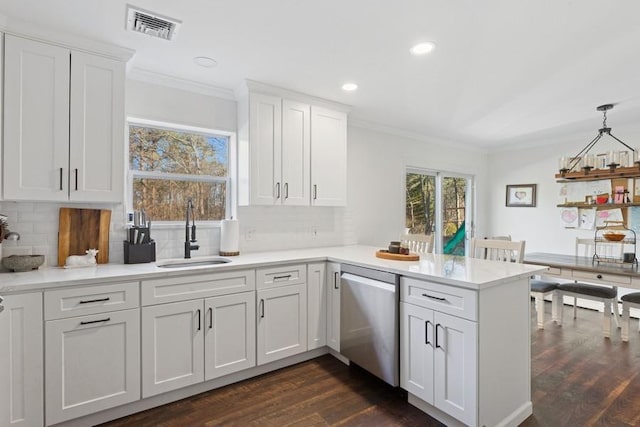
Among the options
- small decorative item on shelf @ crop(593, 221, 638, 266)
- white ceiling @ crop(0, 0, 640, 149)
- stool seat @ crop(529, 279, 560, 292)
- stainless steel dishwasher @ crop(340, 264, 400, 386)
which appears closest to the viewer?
white ceiling @ crop(0, 0, 640, 149)

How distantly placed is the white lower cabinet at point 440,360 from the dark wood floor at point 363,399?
216mm

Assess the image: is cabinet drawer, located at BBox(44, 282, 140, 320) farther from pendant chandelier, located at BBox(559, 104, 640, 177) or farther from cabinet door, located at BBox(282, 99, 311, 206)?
pendant chandelier, located at BBox(559, 104, 640, 177)

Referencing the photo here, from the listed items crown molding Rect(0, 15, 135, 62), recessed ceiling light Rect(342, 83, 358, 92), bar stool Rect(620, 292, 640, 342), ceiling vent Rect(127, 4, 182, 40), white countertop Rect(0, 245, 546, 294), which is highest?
recessed ceiling light Rect(342, 83, 358, 92)

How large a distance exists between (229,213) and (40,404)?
6.08ft

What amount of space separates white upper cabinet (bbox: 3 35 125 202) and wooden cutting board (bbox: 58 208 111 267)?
272 millimetres

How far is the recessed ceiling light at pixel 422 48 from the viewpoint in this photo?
2.23 metres

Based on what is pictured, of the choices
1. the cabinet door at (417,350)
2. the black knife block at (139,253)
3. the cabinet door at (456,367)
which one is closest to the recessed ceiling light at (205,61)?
the black knife block at (139,253)

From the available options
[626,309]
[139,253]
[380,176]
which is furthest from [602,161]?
[139,253]

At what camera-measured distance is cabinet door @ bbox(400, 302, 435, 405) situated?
2027mm

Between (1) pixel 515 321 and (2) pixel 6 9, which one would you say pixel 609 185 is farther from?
(2) pixel 6 9

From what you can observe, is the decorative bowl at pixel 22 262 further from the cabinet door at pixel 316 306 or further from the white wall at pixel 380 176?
the white wall at pixel 380 176

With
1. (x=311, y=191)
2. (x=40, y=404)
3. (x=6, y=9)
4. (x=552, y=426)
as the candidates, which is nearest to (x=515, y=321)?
(x=552, y=426)

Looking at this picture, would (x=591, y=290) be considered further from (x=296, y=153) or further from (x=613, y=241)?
(x=296, y=153)

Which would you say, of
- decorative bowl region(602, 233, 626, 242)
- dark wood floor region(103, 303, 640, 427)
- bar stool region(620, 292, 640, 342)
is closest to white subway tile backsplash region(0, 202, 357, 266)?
dark wood floor region(103, 303, 640, 427)
